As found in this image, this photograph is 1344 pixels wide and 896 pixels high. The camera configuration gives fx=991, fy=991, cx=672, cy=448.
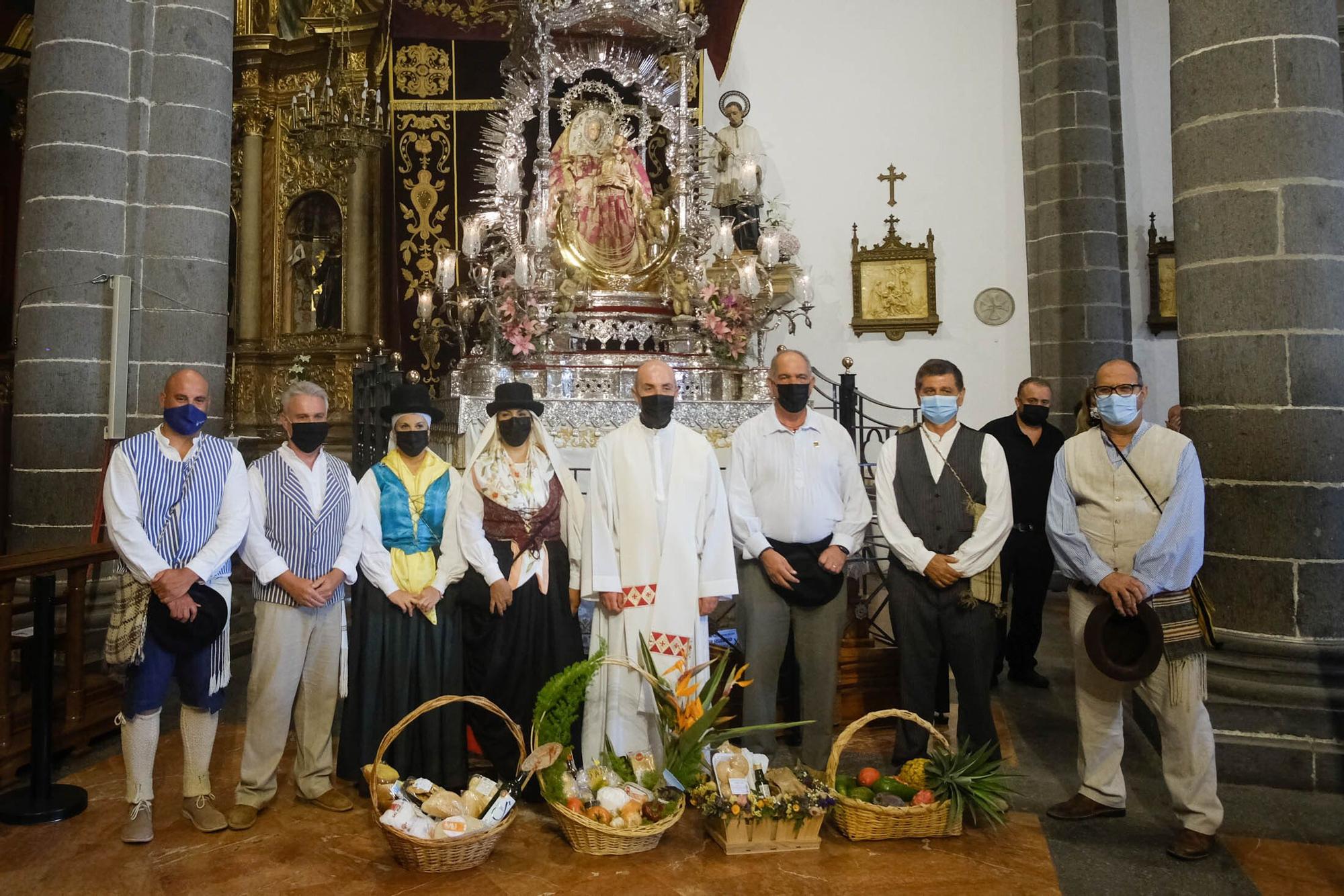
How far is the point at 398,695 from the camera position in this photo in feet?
13.9

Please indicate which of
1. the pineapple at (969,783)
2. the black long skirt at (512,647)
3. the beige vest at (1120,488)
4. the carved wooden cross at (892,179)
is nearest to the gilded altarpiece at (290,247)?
the carved wooden cross at (892,179)

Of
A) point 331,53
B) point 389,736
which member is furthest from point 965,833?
point 331,53

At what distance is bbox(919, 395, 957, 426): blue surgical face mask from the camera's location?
4500 mm

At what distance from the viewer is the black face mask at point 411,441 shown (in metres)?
4.35

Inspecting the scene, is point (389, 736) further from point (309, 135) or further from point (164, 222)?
point (309, 135)

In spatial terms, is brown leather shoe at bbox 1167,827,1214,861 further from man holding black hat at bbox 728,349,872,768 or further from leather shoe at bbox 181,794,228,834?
leather shoe at bbox 181,794,228,834

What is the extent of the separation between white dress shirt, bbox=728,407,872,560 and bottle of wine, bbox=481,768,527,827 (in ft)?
4.68

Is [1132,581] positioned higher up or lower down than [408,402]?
lower down

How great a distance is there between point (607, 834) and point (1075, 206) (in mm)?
9125

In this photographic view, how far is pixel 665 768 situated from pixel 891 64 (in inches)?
389

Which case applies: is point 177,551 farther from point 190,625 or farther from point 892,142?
point 892,142

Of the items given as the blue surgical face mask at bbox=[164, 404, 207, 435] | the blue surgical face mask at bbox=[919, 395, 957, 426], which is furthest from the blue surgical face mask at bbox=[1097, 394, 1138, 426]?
the blue surgical face mask at bbox=[164, 404, 207, 435]

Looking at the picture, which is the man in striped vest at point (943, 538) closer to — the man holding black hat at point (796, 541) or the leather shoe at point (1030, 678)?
the man holding black hat at point (796, 541)

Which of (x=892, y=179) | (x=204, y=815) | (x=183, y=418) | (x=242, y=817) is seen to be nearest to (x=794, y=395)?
(x=183, y=418)
